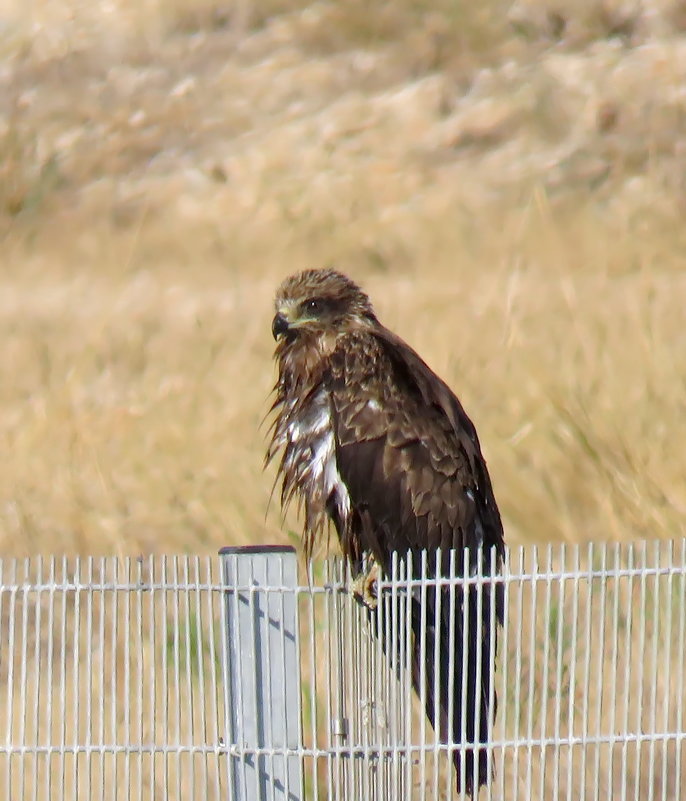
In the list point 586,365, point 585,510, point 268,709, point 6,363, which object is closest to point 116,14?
point 6,363

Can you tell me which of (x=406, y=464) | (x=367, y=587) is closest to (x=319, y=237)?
(x=406, y=464)

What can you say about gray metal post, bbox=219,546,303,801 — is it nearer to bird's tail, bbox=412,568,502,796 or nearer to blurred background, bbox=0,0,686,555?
bird's tail, bbox=412,568,502,796

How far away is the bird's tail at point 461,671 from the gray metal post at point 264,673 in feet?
1.28

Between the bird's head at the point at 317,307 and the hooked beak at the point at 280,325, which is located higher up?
the bird's head at the point at 317,307

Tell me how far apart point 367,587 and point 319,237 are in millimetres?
8358

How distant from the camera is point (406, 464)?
6387 mm

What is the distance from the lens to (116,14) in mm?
17859

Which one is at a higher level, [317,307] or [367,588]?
[317,307]

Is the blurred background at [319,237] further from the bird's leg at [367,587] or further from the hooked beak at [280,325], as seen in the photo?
the bird's leg at [367,587]

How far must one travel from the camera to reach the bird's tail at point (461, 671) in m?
5.24

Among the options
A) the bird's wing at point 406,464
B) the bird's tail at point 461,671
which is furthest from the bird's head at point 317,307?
the bird's tail at point 461,671

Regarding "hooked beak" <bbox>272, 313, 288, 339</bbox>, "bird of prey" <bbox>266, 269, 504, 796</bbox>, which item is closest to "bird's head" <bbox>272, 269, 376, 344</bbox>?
"hooked beak" <bbox>272, 313, 288, 339</bbox>

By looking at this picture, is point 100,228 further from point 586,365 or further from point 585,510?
point 585,510

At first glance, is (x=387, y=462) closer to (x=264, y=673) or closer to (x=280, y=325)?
(x=280, y=325)
